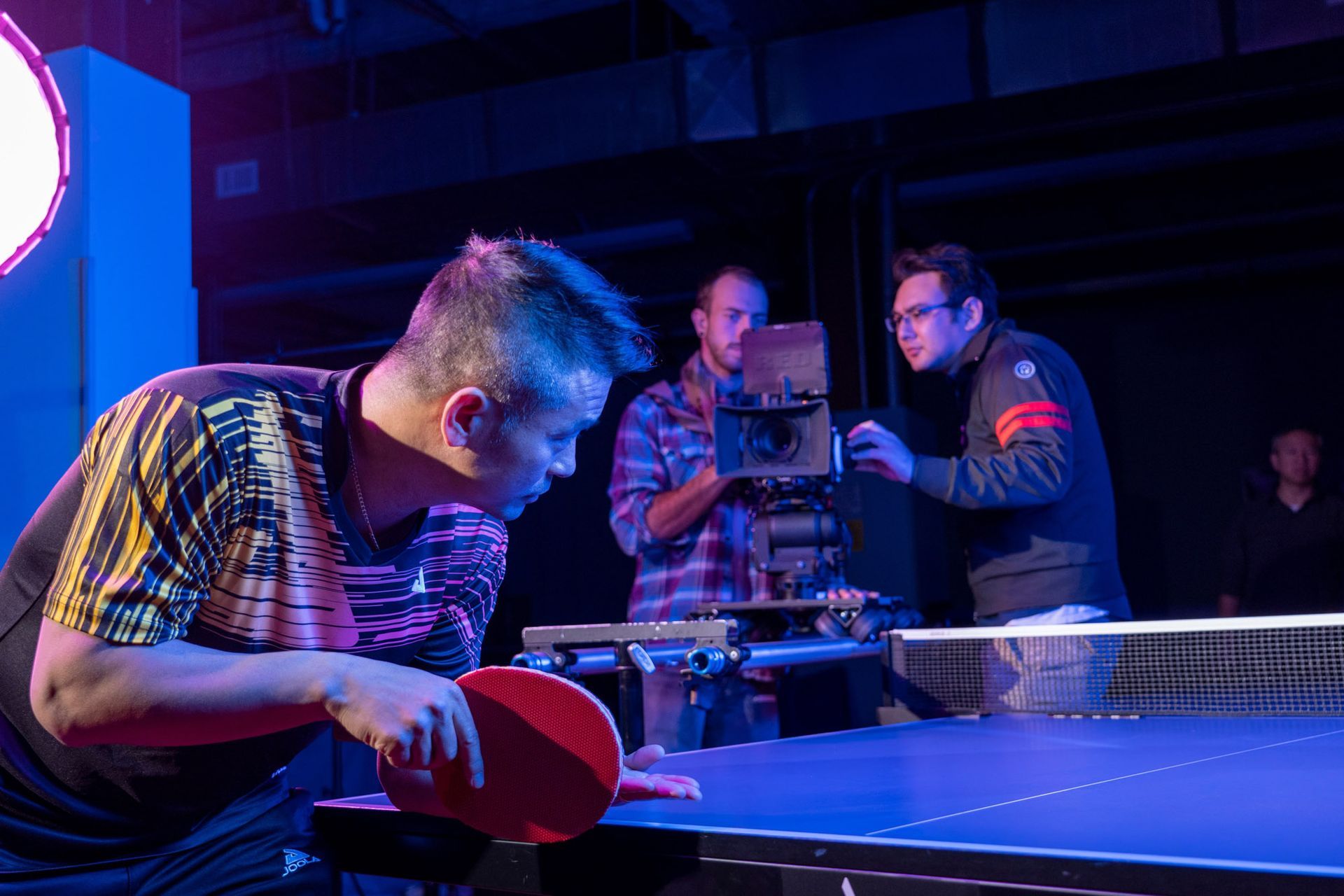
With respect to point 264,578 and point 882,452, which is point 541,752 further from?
point 882,452

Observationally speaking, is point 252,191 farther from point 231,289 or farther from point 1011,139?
point 1011,139

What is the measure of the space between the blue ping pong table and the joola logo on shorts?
187 millimetres

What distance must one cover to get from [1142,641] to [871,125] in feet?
11.1

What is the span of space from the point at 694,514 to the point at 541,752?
2.33 meters

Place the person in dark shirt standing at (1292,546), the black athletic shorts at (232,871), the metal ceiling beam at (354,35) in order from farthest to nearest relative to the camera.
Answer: the person in dark shirt standing at (1292,546) → the metal ceiling beam at (354,35) → the black athletic shorts at (232,871)

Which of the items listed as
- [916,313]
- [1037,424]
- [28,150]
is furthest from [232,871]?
[916,313]

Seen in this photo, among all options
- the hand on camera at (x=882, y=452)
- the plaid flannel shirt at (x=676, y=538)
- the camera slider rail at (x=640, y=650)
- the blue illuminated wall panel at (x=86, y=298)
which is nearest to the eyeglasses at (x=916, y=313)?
the hand on camera at (x=882, y=452)

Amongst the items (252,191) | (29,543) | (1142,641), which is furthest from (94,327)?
(252,191)

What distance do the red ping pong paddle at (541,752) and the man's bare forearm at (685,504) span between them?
2.22 metres

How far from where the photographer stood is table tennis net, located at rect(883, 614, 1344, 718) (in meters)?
2.48

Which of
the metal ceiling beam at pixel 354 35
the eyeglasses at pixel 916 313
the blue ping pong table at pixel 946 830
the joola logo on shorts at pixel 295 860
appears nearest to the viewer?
the blue ping pong table at pixel 946 830

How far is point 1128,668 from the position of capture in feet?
8.73

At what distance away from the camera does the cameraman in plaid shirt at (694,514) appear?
3.57 metres

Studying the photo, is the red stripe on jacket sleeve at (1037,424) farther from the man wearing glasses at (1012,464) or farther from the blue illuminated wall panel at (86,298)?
the blue illuminated wall panel at (86,298)
